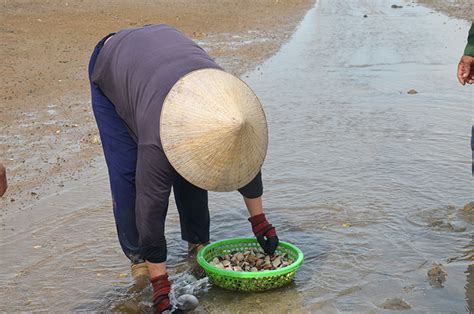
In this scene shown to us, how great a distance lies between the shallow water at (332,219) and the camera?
382 centimetres

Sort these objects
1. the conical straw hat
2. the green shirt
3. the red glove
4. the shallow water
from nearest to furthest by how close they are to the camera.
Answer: the conical straw hat → the red glove → the shallow water → the green shirt

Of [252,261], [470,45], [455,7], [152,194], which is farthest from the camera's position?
[455,7]

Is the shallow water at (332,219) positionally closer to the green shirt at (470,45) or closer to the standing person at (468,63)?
the standing person at (468,63)

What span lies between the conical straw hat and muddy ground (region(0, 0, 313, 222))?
239 cm

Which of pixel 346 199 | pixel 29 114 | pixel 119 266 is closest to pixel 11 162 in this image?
pixel 29 114

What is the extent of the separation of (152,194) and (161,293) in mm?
579

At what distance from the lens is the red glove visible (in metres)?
3.42

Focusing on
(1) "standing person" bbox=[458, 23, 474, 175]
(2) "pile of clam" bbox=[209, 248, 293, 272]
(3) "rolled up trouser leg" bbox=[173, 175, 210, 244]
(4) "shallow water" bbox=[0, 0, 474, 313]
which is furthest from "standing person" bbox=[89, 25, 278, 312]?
(1) "standing person" bbox=[458, 23, 474, 175]

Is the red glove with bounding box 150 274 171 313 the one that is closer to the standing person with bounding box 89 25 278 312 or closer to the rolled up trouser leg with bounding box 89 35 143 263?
the standing person with bounding box 89 25 278 312

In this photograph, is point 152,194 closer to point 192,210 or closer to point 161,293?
point 161,293

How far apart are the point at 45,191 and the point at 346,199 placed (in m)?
2.26

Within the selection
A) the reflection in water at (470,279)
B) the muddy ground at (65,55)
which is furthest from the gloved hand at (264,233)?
the muddy ground at (65,55)

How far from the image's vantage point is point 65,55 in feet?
35.4

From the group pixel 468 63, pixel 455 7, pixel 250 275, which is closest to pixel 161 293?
pixel 250 275
